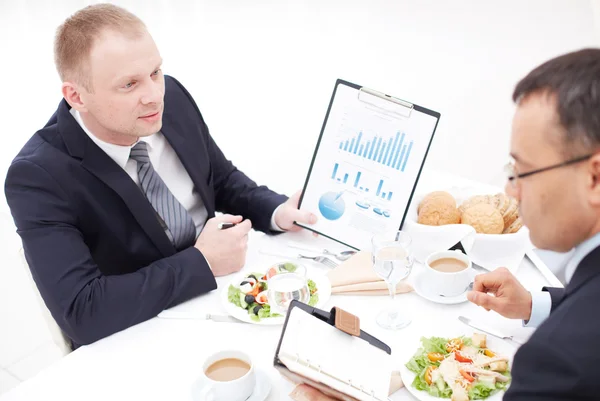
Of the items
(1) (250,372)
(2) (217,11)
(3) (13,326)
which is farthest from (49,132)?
(2) (217,11)

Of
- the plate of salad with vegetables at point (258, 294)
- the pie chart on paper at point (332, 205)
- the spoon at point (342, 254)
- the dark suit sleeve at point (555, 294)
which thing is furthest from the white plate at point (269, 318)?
the dark suit sleeve at point (555, 294)

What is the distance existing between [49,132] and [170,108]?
0.42m

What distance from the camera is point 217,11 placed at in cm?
497

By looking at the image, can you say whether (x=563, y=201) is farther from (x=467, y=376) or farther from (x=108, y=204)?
(x=108, y=204)

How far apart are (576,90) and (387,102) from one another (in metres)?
0.77

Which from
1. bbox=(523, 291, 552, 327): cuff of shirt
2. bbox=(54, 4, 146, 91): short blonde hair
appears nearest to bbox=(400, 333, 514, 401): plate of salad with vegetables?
bbox=(523, 291, 552, 327): cuff of shirt

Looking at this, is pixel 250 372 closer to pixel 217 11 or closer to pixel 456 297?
pixel 456 297

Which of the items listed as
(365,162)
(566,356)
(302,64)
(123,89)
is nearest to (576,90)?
(566,356)

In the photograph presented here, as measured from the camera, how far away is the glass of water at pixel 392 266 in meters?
1.47

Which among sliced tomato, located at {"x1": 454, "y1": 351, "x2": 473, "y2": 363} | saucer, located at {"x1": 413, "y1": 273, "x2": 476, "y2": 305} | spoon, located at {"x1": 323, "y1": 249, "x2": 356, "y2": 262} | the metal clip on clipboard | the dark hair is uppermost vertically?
the dark hair

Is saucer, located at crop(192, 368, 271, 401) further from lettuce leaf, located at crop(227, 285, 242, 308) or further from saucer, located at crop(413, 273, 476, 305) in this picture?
saucer, located at crop(413, 273, 476, 305)

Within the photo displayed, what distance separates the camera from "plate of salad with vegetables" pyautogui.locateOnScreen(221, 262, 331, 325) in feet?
4.93

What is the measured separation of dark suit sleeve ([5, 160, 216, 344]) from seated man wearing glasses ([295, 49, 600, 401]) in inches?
34.9

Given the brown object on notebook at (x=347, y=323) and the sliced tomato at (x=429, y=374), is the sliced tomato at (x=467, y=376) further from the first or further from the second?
the brown object on notebook at (x=347, y=323)
